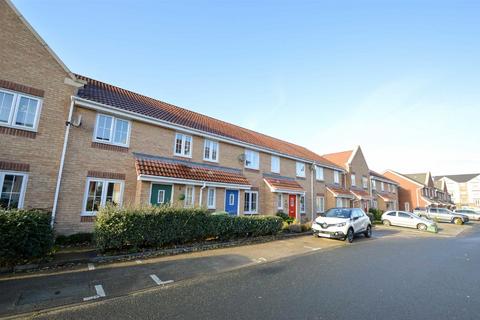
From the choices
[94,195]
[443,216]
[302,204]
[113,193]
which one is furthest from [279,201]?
[443,216]

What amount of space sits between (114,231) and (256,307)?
567 centimetres

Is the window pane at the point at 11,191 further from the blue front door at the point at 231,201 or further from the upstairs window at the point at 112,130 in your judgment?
the blue front door at the point at 231,201

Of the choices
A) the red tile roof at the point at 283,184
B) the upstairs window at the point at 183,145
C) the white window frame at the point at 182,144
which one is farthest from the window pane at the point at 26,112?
the red tile roof at the point at 283,184

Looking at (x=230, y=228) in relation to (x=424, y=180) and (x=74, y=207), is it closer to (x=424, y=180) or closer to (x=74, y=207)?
(x=74, y=207)

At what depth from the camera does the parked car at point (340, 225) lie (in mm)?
12250

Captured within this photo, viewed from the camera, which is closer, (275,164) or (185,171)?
(185,171)

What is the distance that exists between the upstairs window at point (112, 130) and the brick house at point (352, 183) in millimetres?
20520

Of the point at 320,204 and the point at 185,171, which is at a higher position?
the point at 185,171

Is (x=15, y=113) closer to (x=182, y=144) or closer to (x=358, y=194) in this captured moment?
(x=182, y=144)

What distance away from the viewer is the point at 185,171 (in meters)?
13.1

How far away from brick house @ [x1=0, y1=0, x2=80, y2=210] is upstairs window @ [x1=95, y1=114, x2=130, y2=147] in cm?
138

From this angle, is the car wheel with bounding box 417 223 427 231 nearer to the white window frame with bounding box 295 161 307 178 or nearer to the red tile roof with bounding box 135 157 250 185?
the white window frame with bounding box 295 161 307 178

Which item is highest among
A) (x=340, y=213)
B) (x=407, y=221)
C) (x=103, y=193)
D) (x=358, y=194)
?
(x=358, y=194)

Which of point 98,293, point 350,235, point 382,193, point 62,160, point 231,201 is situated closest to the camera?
point 98,293
